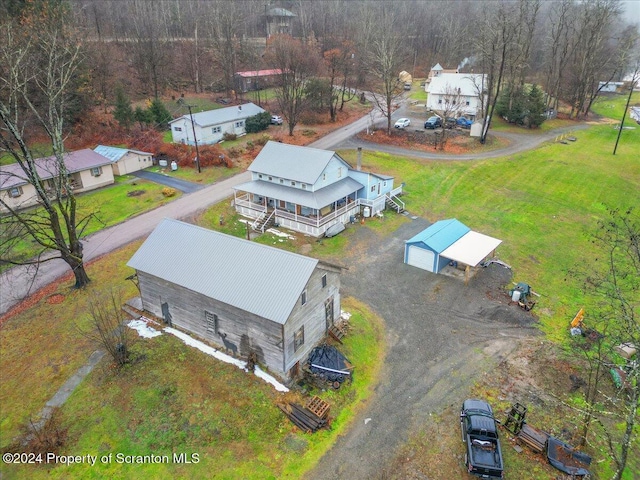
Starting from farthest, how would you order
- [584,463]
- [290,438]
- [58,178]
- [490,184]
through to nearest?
[490,184] → [58,178] → [290,438] → [584,463]

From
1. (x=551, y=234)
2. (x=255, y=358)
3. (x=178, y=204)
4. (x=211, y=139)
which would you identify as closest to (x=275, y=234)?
(x=178, y=204)

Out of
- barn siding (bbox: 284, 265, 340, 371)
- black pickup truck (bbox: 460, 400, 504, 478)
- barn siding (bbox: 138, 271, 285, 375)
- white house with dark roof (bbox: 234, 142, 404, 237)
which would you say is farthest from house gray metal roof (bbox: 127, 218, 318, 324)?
white house with dark roof (bbox: 234, 142, 404, 237)

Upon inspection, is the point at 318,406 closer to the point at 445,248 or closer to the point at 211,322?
the point at 211,322

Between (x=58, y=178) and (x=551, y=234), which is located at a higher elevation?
(x=58, y=178)

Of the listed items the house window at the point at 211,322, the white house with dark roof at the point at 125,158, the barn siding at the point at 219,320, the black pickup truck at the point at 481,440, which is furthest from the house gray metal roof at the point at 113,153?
the black pickup truck at the point at 481,440

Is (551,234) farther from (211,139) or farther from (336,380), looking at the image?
(211,139)

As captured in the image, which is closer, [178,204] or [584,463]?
[584,463]

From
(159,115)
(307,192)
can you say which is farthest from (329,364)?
(159,115)

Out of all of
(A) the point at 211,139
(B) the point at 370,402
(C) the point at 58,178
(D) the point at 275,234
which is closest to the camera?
(B) the point at 370,402
